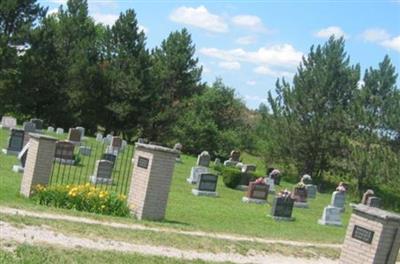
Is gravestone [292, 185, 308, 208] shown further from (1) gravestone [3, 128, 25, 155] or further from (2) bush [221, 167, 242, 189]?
(1) gravestone [3, 128, 25, 155]

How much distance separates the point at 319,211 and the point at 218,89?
81.4 feet

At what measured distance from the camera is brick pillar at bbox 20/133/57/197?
51.5 feet

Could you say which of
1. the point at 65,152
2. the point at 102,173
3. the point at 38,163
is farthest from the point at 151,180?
the point at 65,152

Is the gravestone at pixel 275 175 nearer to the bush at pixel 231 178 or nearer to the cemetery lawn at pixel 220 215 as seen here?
the bush at pixel 231 178

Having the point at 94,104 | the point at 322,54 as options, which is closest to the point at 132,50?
the point at 94,104

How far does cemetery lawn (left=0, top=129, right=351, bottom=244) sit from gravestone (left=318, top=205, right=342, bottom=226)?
0.36m

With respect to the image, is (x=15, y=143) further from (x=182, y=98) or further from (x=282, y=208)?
(x=182, y=98)

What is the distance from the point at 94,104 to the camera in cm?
4788

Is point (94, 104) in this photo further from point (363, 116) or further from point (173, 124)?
point (363, 116)

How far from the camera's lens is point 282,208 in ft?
71.8

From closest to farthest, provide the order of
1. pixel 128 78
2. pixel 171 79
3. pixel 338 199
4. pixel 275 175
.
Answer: pixel 338 199 → pixel 275 175 → pixel 128 78 → pixel 171 79

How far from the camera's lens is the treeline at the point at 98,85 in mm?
45562

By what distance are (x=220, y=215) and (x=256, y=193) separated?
19.7 ft

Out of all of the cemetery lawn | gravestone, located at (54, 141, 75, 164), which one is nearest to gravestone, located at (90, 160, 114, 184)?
the cemetery lawn
